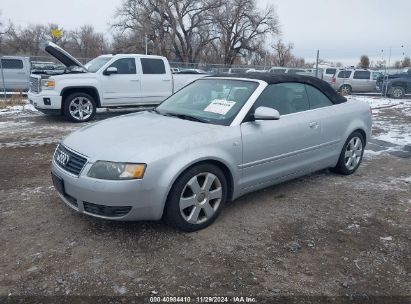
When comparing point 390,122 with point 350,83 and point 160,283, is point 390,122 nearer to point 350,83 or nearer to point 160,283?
point 160,283

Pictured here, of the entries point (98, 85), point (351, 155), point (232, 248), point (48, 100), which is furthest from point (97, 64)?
point (232, 248)

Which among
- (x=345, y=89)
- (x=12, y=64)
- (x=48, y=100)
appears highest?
(x=12, y=64)

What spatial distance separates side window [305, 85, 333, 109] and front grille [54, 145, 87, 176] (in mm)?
2910

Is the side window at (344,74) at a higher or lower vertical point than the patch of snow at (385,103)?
higher

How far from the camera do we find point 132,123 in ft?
13.1

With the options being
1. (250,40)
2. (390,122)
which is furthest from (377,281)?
(250,40)

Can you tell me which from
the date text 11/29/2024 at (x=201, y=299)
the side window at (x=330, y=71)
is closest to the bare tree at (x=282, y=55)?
the side window at (x=330, y=71)

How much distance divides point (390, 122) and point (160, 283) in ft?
31.3

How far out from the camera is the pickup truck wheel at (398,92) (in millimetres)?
19016

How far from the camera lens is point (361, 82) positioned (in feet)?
71.0

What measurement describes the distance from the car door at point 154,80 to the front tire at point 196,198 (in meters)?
7.40

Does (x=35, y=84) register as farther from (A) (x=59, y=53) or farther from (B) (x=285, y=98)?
(B) (x=285, y=98)

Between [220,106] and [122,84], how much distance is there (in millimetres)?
6633

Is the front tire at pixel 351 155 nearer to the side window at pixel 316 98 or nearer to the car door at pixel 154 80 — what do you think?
the side window at pixel 316 98
